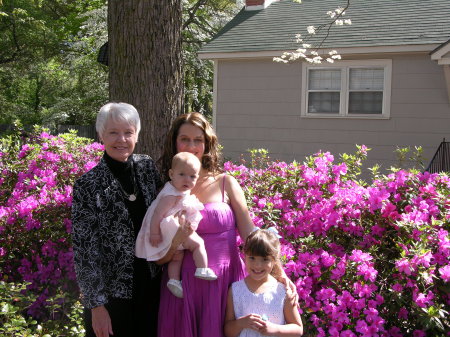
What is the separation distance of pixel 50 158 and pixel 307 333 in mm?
3122

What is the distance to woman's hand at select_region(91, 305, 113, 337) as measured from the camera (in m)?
2.47

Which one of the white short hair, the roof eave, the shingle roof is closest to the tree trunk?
the white short hair

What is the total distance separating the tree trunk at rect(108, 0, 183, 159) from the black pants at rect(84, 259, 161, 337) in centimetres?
183

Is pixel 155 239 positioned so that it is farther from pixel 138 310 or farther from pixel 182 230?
pixel 138 310

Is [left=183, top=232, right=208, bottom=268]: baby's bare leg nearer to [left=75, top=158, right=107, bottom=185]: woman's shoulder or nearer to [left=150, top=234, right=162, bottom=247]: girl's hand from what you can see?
[left=150, top=234, right=162, bottom=247]: girl's hand

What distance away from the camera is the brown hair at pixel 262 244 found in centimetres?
249

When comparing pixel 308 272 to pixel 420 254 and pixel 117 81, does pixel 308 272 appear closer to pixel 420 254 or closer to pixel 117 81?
pixel 420 254

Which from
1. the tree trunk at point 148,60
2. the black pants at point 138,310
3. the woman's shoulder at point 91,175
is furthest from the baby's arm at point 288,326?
the tree trunk at point 148,60

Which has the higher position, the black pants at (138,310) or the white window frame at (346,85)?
the white window frame at (346,85)

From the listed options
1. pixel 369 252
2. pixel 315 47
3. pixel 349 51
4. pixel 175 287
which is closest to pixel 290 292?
pixel 175 287

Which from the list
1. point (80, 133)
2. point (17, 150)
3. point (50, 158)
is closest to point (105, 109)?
point (50, 158)

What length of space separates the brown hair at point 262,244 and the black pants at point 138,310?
0.54 meters

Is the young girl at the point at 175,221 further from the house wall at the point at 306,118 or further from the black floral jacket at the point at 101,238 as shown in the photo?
the house wall at the point at 306,118

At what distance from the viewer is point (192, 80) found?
17672 mm
